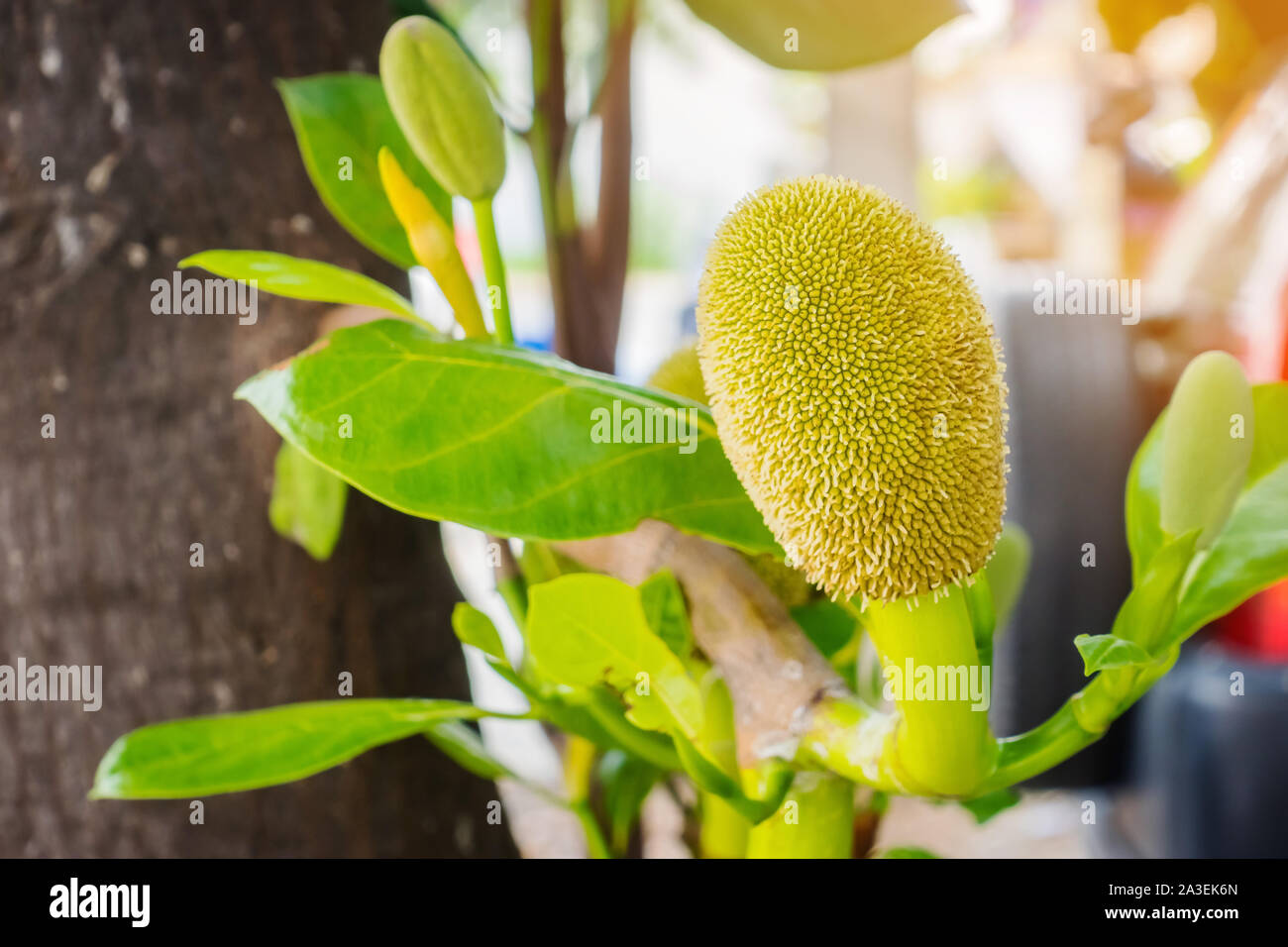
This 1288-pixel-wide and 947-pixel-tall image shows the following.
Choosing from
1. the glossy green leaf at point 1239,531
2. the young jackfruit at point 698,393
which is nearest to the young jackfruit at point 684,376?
the young jackfruit at point 698,393

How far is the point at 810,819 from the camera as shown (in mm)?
224

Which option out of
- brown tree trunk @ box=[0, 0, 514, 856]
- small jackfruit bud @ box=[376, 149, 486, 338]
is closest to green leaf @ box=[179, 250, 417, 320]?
small jackfruit bud @ box=[376, 149, 486, 338]

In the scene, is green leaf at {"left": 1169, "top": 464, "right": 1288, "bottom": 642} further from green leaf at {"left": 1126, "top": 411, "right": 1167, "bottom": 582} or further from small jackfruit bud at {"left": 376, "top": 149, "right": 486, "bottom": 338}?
small jackfruit bud at {"left": 376, "top": 149, "right": 486, "bottom": 338}

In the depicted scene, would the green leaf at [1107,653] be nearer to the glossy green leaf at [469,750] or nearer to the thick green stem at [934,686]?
the thick green stem at [934,686]

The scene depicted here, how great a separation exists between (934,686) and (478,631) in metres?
0.11

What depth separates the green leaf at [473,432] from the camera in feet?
0.64

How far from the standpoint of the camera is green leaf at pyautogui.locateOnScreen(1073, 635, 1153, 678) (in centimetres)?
18

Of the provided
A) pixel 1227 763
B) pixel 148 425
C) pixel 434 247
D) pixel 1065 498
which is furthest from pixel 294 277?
pixel 1065 498

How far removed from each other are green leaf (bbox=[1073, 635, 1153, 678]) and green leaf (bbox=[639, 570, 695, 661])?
0.26 ft

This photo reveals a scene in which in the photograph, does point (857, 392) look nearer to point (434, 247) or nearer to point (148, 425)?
point (434, 247)

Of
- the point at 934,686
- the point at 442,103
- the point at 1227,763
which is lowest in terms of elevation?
the point at 1227,763

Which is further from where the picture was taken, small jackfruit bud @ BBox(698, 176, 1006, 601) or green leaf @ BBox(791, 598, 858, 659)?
green leaf @ BBox(791, 598, 858, 659)
